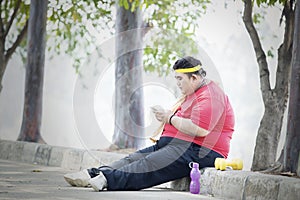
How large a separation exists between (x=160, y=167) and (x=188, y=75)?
0.83m

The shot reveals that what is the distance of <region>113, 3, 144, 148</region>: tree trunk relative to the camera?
9219 millimetres

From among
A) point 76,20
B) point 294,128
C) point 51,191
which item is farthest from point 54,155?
point 76,20

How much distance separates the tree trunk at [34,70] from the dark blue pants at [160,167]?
4.19 metres

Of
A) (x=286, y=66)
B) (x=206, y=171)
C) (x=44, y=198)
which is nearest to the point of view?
(x=44, y=198)

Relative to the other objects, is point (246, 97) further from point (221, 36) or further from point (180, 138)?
point (180, 138)

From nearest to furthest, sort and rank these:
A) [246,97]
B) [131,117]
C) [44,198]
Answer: [44,198], [131,117], [246,97]

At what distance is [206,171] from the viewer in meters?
6.01

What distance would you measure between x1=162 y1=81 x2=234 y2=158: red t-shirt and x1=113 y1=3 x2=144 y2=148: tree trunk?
Answer: 298 centimetres

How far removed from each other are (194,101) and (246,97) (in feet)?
17.9

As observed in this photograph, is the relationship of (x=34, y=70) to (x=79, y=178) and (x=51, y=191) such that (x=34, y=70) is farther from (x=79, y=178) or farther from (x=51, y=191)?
(x=51, y=191)

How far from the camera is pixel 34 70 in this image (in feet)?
33.5

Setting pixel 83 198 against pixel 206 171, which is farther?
pixel 206 171

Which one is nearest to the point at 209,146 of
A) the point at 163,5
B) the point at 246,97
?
the point at 163,5

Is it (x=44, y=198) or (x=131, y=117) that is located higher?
(x=131, y=117)
